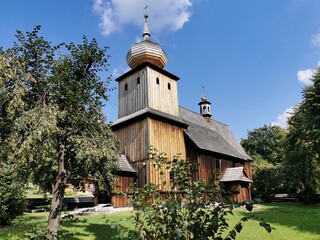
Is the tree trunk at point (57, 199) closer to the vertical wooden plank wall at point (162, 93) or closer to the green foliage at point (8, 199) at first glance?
the green foliage at point (8, 199)

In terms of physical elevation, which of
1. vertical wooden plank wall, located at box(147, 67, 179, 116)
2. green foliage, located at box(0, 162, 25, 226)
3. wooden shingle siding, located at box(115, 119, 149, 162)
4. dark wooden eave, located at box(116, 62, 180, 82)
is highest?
dark wooden eave, located at box(116, 62, 180, 82)

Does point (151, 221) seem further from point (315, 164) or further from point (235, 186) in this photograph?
point (315, 164)

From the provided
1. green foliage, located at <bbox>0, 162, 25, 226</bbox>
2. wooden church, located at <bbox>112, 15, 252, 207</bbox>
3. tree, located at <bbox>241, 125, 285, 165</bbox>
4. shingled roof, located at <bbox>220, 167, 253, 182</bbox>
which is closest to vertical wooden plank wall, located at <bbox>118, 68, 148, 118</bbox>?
wooden church, located at <bbox>112, 15, 252, 207</bbox>

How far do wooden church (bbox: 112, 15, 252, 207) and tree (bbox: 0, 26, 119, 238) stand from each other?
Result: 10417 millimetres

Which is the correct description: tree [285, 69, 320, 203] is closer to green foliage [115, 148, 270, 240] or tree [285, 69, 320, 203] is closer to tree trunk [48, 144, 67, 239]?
tree trunk [48, 144, 67, 239]

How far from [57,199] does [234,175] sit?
1897 centimetres

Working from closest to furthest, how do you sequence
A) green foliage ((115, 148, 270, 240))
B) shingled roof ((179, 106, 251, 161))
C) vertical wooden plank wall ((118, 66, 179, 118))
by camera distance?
1. green foliage ((115, 148, 270, 240))
2. vertical wooden plank wall ((118, 66, 179, 118))
3. shingled roof ((179, 106, 251, 161))

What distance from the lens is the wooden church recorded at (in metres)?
20.7

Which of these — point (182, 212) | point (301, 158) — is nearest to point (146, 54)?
point (301, 158)

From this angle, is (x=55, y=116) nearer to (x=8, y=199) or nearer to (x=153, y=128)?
(x=8, y=199)

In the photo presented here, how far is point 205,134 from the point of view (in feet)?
89.2

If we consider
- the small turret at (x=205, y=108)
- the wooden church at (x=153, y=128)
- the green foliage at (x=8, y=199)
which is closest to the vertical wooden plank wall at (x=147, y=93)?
the wooden church at (x=153, y=128)

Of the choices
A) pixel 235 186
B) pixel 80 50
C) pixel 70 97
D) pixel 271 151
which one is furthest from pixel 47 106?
pixel 271 151

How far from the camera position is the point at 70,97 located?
8188mm
